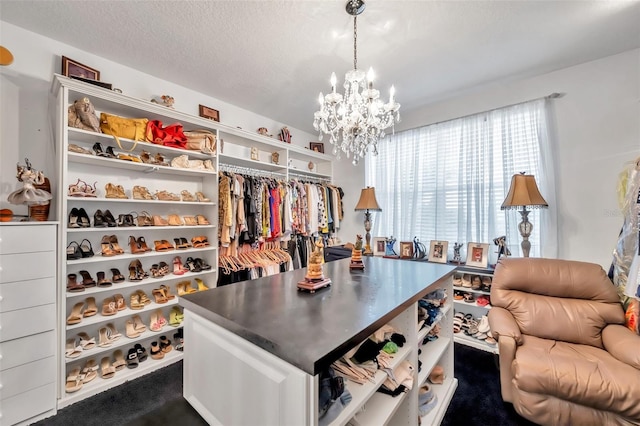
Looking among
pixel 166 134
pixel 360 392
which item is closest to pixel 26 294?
pixel 166 134

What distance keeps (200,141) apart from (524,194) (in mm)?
3140

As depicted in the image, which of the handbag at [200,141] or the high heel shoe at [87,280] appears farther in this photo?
the handbag at [200,141]

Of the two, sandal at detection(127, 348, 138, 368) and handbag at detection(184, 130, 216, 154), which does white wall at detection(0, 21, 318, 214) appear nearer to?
handbag at detection(184, 130, 216, 154)

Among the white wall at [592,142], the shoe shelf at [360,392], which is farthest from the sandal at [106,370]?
the white wall at [592,142]

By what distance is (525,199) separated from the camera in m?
2.20

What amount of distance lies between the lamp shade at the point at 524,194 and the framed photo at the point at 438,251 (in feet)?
2.70

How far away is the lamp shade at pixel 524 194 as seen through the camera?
219cm

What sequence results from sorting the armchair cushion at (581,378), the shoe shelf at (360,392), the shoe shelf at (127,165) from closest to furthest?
the shoe shelf at (360,392) < the armchair cushion at (581,378) < the shoe shelf at (127,165)

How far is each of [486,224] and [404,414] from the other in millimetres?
2262

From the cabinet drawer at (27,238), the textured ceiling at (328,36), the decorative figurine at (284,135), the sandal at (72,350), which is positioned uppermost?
the textured ceiling at (328,36)

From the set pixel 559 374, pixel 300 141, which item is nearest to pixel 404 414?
pixel 559 374

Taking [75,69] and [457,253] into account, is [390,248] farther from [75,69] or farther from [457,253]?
[75,69]

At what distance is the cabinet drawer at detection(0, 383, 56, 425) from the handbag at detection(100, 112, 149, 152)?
1.81m

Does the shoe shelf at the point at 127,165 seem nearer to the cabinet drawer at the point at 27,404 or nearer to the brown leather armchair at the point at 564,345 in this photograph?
the cabinet drawer at the point at 27,404
